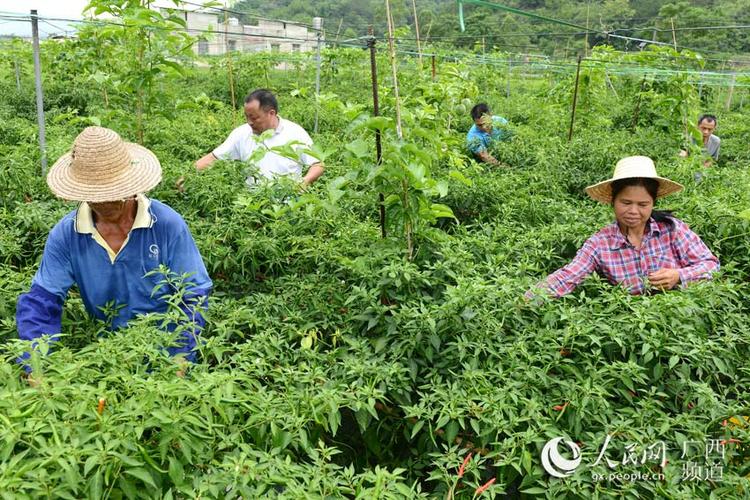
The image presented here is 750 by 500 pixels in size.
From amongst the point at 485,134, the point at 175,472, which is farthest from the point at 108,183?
the point at 485,134

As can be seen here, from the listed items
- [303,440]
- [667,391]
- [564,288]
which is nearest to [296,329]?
[303,440]

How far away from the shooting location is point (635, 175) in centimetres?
349

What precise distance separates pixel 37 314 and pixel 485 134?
5.09 meters

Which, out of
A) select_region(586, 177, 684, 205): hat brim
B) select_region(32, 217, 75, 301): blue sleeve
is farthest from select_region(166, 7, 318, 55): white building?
select_region(586, 177, 684, 205): hat brim

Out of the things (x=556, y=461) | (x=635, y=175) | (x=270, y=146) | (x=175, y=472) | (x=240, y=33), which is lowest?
(x=556, y=461)

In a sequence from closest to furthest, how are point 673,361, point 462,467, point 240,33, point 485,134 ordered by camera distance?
1. point 462,467
2. point 673,361
3. point 485,134
4. point 240,33

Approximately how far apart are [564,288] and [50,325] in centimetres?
233

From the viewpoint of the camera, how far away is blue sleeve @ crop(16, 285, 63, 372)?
8.74 ft

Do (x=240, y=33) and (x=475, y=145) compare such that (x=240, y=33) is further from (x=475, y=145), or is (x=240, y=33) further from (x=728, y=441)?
(x=728, y=441)

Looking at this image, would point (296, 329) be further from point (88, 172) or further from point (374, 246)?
point (88, 172)

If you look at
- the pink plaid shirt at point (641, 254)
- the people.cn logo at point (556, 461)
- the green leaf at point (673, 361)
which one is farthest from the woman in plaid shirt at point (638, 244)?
the people.cn logo at point (556, 461)

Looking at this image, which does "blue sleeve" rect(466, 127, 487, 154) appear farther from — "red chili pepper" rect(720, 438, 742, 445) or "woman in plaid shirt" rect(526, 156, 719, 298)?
"red chili pepper" rect(720, 438, 742, 445)

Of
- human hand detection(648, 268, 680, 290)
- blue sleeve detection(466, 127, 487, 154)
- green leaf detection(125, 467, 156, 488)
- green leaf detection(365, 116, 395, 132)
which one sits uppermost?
green leaf detection(365, 116, 395, 132)

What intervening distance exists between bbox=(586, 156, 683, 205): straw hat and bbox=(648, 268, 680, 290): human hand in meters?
0.52
